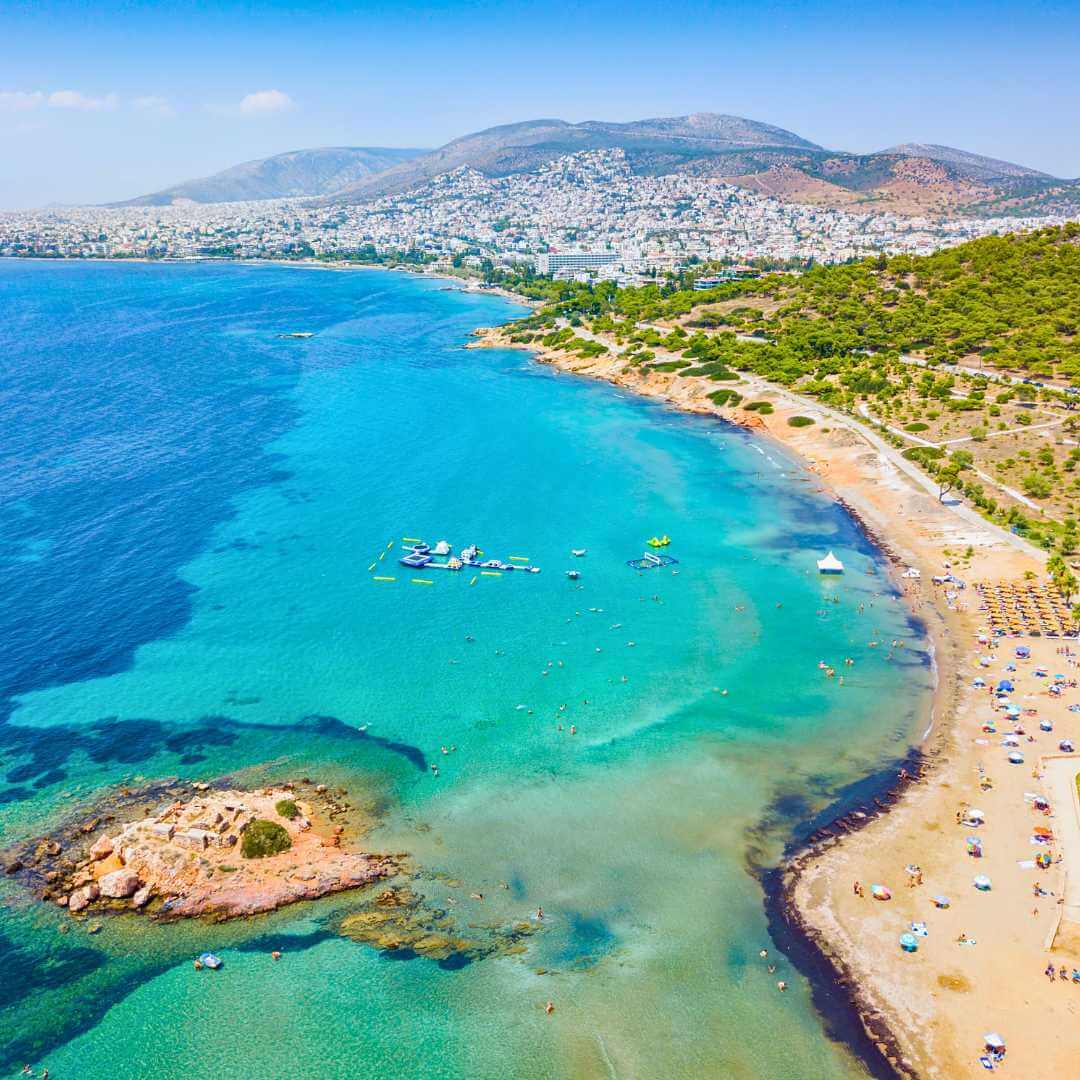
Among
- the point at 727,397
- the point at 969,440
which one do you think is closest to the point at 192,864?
the point at 969,440

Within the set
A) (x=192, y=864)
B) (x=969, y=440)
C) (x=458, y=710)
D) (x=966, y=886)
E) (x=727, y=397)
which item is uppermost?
(x=727, y=397)

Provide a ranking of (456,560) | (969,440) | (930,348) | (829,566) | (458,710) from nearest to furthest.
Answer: (458,710), (829,566), (456,560), (969,440), (930,348)

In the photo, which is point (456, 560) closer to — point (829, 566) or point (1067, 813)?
point (829, 566)

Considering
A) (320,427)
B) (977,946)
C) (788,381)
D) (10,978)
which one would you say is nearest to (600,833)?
(977,946)

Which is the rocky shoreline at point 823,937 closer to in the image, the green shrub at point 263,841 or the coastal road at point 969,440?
the green shrub at point 263,841

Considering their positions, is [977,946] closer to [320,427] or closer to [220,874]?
[220,874]

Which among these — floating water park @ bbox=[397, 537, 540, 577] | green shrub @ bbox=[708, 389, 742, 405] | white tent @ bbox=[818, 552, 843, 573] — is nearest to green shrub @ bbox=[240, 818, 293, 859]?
floating water park @ bbox=[397, 537, 540, 577]

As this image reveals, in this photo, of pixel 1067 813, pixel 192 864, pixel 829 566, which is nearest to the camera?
pixel 192 864
